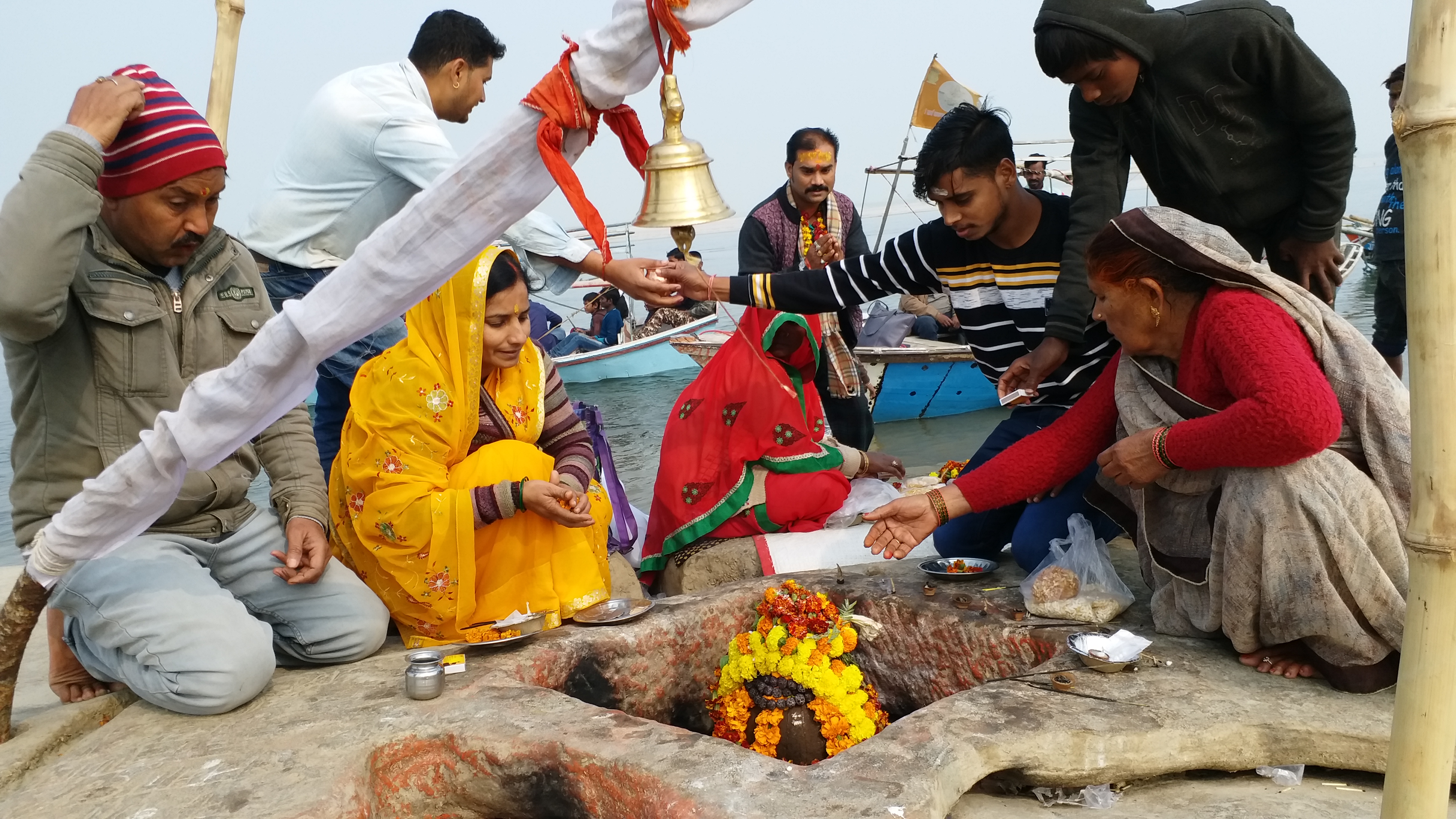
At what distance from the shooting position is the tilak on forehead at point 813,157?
6082 millimetres

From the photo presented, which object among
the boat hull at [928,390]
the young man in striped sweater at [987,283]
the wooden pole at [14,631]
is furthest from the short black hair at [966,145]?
the boat hull at [928,390]

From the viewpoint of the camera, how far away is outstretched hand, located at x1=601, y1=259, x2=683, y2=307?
149 inches

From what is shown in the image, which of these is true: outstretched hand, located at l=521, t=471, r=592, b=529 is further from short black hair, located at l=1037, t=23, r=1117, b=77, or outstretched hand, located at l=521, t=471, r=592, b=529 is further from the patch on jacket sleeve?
short black hair, located at l=1037, t=23, r=1117, b=77

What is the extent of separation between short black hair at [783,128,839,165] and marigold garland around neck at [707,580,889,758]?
3.20 meters

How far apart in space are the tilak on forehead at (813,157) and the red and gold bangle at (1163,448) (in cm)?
345

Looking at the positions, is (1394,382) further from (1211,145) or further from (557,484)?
(557,484)

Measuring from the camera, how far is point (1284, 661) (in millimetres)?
2961

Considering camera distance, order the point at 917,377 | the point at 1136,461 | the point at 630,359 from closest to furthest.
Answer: the point at 1136,461 < the point at 917,377 < the point at 630,359

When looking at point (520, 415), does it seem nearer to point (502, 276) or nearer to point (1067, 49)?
point (502, 276)

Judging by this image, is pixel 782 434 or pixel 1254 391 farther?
pixel 782 434

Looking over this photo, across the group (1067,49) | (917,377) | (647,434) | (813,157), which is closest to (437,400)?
(1067,49)

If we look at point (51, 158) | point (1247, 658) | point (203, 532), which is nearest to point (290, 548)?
point (203, 532)

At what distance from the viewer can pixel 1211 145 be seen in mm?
3629

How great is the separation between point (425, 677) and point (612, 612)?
30.5 inches
